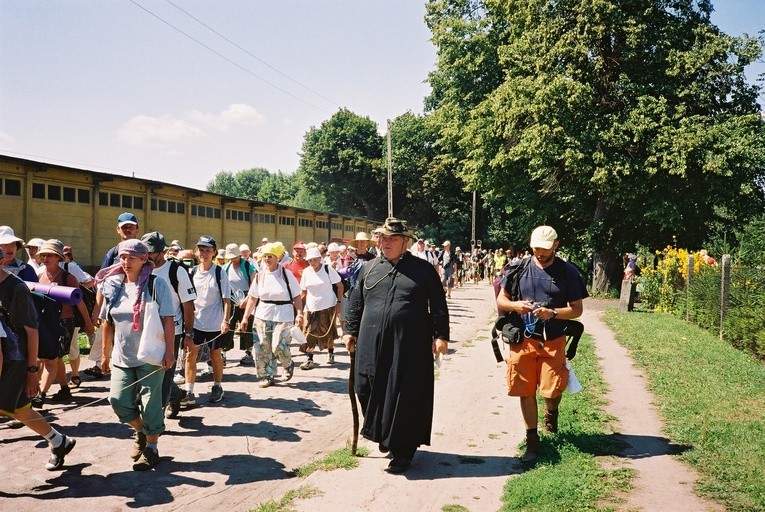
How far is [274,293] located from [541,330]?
4198mm

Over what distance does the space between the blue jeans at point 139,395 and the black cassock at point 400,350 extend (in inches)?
70.3

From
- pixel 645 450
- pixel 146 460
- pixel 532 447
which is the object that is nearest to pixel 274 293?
pixel 146 460

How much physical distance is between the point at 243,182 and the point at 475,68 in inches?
4154

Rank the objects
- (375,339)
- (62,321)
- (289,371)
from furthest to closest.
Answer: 1. (289,371)
2. (62,321)
3. (375,339)

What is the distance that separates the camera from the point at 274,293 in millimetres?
8398

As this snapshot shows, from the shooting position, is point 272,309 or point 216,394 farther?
point 272,309

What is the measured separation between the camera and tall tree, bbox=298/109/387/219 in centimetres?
6194

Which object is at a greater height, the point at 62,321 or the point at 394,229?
the point at 394,229

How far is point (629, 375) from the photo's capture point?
9.40 meters

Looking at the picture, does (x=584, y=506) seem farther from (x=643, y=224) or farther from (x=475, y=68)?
(x=475, y=68)

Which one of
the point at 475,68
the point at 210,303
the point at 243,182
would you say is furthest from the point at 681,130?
the point at 243,182

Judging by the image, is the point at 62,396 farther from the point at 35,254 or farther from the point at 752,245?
the point at 752,245

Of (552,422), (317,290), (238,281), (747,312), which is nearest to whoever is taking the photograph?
(552,422)

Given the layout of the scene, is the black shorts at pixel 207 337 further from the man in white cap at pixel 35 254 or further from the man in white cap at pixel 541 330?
the man in white cap at pixel 541 330
